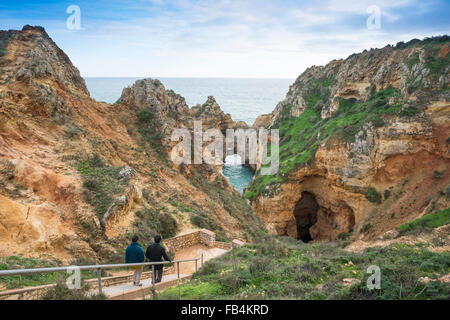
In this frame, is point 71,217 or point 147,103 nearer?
→ point 71,217

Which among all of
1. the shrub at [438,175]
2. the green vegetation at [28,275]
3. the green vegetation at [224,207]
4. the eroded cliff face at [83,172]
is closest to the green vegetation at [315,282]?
the green vegetation at [28,275]

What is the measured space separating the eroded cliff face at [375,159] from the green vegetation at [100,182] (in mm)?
25180

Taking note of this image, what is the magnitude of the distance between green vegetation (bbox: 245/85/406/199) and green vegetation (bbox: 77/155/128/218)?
93.6 feet

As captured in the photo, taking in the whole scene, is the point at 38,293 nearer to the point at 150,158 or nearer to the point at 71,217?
the point at 71,217

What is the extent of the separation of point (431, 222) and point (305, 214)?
2373 cm

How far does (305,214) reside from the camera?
148 feet

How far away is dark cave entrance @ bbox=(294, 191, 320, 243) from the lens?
4400 centimetres

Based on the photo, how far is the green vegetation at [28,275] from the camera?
20.7ft

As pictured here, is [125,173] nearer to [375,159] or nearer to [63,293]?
[63,293]

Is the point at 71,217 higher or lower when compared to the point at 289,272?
higher

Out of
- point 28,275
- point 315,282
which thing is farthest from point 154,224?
point 315,282

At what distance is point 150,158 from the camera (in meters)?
20.6
